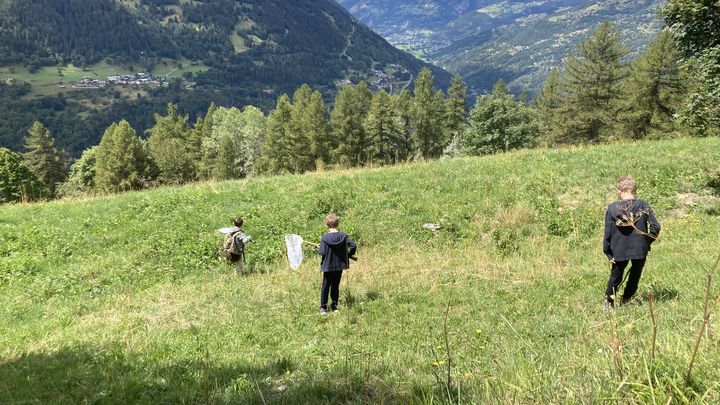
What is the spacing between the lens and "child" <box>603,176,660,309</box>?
661 cm

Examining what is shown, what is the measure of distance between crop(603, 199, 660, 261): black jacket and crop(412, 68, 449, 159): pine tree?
60.8 meters

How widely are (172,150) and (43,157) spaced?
73.9 ft

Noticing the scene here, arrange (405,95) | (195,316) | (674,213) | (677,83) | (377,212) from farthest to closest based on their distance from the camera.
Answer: (405,95), (677,83), (377,212), (674,213), (195,316)

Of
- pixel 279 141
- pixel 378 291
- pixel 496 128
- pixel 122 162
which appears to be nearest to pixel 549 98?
pixel 496 128

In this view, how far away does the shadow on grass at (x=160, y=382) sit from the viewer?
4738 mm

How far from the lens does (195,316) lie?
902cm

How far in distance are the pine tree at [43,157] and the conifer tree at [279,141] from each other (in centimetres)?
3376

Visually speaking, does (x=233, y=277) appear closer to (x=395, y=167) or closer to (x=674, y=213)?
(x=395, y=167)

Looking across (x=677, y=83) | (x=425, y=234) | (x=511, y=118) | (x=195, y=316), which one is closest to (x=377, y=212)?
(x=425, y=234)

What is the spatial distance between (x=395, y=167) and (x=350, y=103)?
43.8m

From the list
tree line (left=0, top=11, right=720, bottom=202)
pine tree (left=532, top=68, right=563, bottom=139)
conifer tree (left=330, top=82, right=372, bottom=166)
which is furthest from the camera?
pine tree (left=532, top=68, right=563, bottom=139)

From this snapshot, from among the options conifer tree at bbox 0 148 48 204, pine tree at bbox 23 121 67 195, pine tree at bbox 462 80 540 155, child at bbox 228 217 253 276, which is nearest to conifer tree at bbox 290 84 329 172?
pine tree at bbox 462 80 540 155

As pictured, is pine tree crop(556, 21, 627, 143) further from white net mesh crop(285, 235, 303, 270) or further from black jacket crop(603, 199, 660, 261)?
white net mesh crop(285, 235, 303, 270)

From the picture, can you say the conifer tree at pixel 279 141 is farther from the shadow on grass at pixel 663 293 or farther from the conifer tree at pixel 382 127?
the shadow on grass at pixel 663 293
